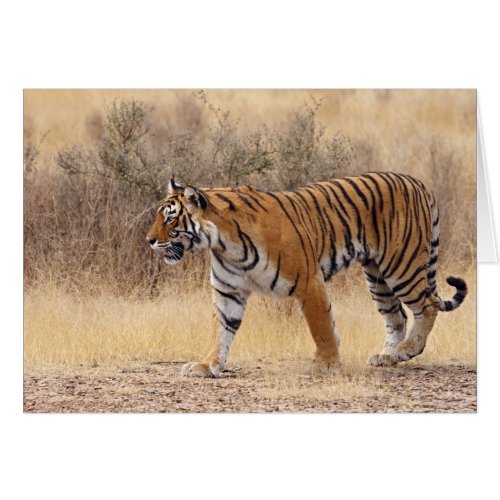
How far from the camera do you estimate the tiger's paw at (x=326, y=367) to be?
7.90m

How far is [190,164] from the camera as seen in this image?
1007cm

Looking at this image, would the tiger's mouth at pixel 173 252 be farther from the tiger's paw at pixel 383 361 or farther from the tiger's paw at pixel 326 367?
the tiger's paw at pixel 383 361

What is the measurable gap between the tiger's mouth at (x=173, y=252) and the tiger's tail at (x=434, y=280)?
5.79 feet

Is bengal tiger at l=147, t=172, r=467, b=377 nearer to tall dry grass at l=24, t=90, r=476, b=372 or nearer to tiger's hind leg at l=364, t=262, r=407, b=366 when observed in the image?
tiger's hind leg at l=364, t=262, r=407, b=366

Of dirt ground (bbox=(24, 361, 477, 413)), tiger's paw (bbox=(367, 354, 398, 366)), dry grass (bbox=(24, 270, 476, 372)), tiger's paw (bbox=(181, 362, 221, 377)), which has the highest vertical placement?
dry grass (bbox=(24, 270, 476, 372))

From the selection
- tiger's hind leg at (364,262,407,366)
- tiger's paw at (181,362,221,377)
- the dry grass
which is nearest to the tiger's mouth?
tiger's paw at (181,362,221,377)

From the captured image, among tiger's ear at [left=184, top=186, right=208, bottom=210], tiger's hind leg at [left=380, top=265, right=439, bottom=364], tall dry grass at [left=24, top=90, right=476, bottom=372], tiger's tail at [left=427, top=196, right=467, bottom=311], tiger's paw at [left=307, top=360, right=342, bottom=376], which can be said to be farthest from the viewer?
tall dry grass at [left=24, top=90, right=476, bottom=372]

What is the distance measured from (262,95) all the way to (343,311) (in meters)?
1.82

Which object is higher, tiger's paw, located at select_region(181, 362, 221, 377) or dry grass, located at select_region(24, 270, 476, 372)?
dry grass, located at select_region(24, 270, 476, 372)

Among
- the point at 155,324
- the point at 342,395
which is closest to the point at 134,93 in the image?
the point at 155,324

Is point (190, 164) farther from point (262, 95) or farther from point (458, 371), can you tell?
point (458, 371)

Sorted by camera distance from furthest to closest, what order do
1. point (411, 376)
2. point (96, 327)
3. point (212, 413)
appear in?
point (96, 327), point (411, 376), point (212, 413)

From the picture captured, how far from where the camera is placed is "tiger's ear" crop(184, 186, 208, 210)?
773 cm

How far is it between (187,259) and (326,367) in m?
2.00
